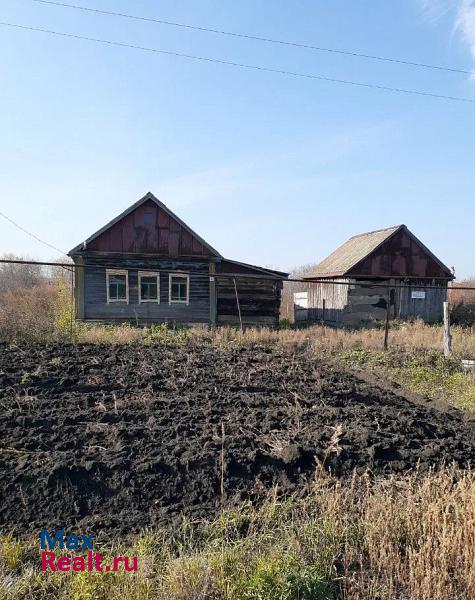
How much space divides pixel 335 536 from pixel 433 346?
37.4 ft

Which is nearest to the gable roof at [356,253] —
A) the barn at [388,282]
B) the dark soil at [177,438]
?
the barn at [388,282]

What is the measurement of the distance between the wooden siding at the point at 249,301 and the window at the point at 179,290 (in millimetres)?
1376

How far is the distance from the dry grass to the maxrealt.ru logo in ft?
0.22

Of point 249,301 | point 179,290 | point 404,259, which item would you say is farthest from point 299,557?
point 404,259

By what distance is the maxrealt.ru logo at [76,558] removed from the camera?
2.80 m

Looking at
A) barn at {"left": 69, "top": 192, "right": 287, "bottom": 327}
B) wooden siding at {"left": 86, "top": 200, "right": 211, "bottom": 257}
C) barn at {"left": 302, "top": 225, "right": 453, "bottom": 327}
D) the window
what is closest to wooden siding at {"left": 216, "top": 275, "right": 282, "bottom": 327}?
barn at {"left": 69, "top": 192, "right": 287, "bottom": 327}

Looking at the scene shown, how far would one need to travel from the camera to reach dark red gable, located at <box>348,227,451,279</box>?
2344 centimetres

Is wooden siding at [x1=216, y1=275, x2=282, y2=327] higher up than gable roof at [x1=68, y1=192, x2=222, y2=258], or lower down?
lower down

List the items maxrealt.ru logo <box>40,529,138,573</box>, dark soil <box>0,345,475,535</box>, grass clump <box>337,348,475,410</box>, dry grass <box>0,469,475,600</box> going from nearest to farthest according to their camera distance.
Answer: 1. dry grass <box>0,469,475,600</box>
2. maxrealt.ru logo <box>40,529,138,573</box>
3. dark soil <box>0,345,475,535</box>
4. grass clump <box>337,348,475,410</box>

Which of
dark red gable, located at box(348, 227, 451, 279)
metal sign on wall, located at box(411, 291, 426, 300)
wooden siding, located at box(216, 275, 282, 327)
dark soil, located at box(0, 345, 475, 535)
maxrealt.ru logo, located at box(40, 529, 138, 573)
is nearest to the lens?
maxrealt.ru logo, located at box(40, 529, 138, 573)

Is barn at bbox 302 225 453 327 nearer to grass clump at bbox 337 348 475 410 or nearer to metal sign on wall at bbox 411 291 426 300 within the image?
metal sign on wall at bbox 411 291 426 300

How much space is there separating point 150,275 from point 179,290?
1415 millimetres

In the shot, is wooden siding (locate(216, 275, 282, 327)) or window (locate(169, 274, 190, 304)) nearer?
window (locate(169, 274, 190, 304))

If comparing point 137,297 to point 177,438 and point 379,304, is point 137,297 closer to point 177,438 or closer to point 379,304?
point 379,304
